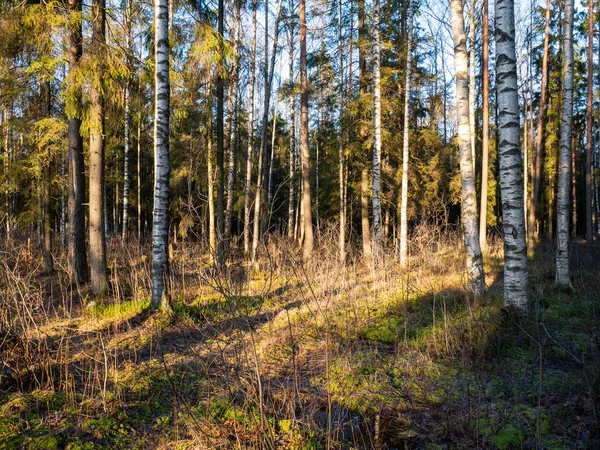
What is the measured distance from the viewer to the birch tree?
20.2 feet

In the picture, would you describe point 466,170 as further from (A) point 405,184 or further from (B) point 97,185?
(B) point 97,185

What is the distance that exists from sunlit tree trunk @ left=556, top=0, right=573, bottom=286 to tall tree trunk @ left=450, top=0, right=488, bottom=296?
2.34m

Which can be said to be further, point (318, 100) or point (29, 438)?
point (318, 100)

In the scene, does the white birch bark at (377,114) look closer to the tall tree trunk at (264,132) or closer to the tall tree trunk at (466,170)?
the tall tree trunk at (264,132)

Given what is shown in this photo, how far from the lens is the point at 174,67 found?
862 centimetres

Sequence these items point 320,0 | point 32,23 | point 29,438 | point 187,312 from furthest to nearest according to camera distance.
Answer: point 320,0 → point 32,23 → point 187,312 → point 29,438

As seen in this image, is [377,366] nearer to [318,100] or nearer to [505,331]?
[505,331]

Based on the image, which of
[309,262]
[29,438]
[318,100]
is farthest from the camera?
[318,100]

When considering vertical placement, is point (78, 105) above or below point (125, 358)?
above

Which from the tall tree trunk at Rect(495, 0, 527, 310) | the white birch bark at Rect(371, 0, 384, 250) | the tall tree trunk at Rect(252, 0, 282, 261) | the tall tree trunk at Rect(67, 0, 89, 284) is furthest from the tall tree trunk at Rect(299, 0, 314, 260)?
the tall tree trunk at Rect(495, 0, 527, 310)

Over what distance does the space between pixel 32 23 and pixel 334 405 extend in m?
8.85

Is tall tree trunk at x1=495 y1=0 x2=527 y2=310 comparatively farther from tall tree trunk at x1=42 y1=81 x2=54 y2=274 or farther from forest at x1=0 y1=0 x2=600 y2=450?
tall tree trunk at x1=42 y1=81 x2=54 y2=274

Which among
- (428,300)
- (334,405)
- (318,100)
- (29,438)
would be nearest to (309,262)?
(428,300)

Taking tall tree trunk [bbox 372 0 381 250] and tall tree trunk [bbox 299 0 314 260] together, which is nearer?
tall tree trunk [bbox 372 0 381 250]
